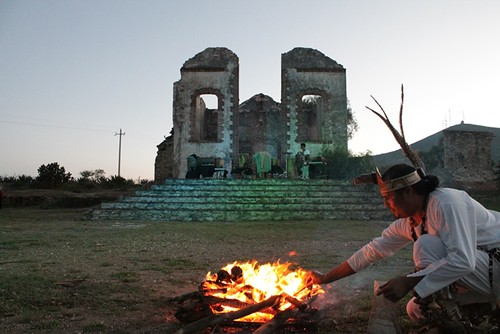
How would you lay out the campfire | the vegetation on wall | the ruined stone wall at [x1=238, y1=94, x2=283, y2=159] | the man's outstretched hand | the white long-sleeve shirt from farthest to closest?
1. the ruined stone wall at [x1=238, y1=94, x2=283, y2=159]
2. the vegetation on wall
3. the campfire
4. the man's outstretched hand
5. the white long-sleeve shirt

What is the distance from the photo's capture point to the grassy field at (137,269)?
3.36 meters

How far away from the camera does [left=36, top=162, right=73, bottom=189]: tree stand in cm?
3095

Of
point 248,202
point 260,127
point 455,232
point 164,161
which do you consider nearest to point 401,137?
point 455,232

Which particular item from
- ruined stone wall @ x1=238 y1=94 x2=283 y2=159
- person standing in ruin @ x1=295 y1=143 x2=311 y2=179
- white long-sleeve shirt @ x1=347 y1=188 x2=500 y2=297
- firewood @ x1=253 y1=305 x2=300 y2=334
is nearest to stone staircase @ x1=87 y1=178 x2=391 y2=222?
person standing in ruin @ x1=295 y1=143 x2=311 y2=179

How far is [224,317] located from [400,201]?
1475 millimetres

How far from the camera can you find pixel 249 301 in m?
3.24

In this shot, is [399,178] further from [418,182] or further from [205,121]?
[205,121]

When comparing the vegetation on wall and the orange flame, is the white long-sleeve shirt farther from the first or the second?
the vegetation on wall

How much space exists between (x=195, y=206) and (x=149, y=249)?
6.64 meters

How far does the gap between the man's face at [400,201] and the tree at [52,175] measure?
3123 centimetres

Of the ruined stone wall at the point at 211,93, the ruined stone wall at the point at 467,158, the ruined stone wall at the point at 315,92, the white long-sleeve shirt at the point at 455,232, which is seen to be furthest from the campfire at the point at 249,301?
the ruined stone wall at the point at 467,158

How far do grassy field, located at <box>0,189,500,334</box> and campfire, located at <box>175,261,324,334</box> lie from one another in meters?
0.21

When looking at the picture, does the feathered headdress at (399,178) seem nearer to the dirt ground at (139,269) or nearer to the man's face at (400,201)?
the man's face at (400,201)

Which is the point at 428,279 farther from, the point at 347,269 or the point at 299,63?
the point at 299,63
